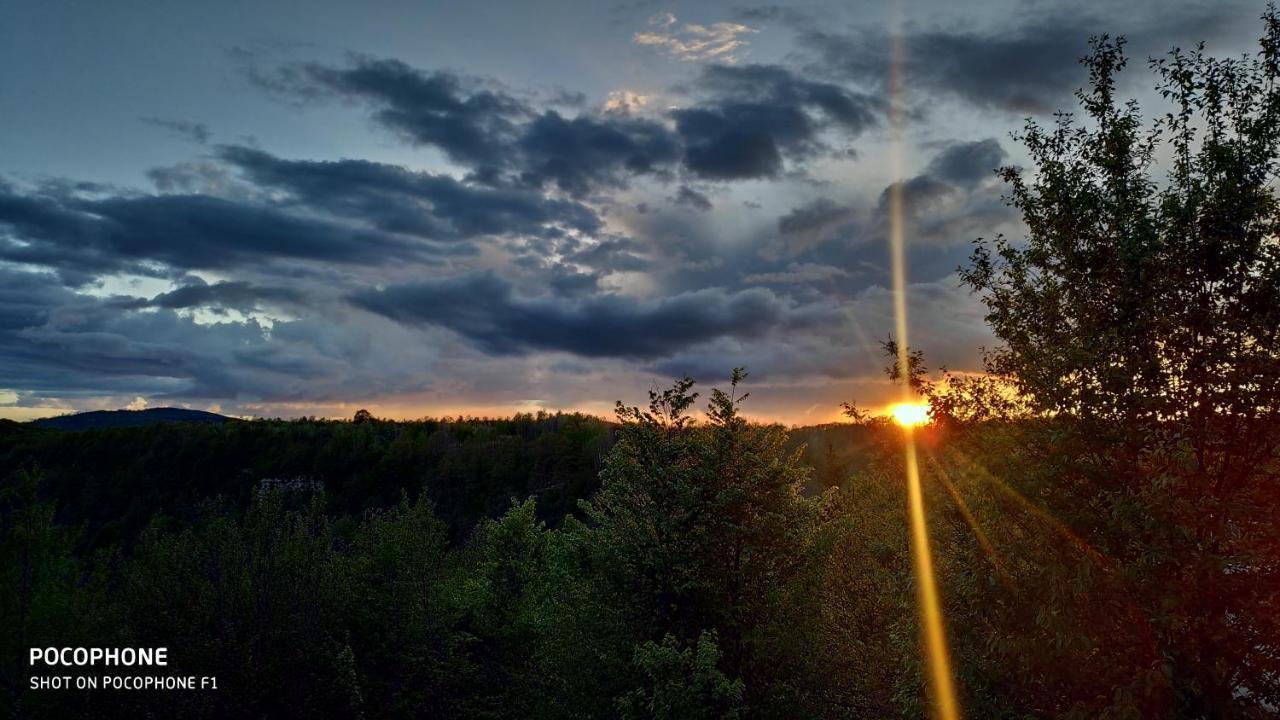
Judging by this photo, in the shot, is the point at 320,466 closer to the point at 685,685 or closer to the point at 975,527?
the point at 685,685

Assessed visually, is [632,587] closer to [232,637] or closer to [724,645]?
[724,645]

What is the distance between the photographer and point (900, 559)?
28641mm

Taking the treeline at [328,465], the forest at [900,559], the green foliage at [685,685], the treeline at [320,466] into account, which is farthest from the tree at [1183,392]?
the treeline at [320,466]

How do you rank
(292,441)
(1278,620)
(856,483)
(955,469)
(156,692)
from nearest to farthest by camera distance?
(1278,620)
(955,469)
(156,692)
(856,483)
(292,441)

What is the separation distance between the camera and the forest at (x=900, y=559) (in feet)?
47.4

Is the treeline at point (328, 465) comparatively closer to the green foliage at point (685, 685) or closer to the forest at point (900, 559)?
the forest at point (900, 559)

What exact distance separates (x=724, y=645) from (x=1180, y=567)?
42.3 feet

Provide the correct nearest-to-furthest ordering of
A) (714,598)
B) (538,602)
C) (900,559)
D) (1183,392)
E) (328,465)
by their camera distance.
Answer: (1183,392) → (714,598) → (900,559) → (538,602) → (328,465)

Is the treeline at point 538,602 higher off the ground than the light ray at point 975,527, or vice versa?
the light ray at point 975,527

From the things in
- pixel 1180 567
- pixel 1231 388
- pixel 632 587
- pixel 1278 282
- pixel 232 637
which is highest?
pixel 1278 282

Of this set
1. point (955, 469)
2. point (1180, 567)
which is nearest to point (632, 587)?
point (955, 469)

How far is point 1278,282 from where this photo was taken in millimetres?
14672

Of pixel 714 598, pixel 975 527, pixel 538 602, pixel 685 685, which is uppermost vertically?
pixel 975 527

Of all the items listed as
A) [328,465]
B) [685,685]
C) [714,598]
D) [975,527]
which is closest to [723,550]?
[714,598]
